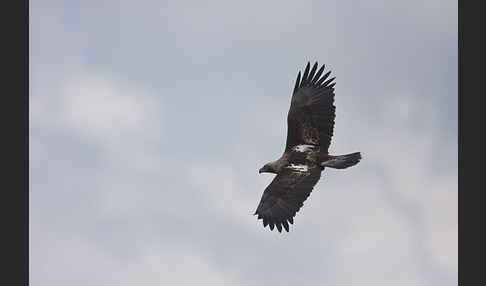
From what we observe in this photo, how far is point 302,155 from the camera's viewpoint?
16.1 m

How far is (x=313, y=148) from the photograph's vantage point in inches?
633

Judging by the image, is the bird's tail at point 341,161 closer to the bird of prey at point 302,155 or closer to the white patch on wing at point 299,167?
the bird of prey at point 302,155

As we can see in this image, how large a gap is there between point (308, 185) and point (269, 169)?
46.6 inches

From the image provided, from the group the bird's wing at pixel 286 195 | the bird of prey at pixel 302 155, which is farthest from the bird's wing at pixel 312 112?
the bird's wing at pixel 286 195

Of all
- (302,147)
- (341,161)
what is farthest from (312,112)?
(341,161)

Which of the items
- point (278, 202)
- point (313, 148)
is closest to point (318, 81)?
point (313, 148)

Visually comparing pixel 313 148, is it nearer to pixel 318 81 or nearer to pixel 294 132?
pixel 294 132

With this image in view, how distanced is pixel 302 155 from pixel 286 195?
3.17 feet

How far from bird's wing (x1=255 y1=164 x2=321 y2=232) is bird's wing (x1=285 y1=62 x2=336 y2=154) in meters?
0.61

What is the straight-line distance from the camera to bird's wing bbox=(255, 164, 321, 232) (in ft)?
Answer: 50.9

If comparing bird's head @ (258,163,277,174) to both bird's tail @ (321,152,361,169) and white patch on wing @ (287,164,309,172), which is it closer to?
white patch on wing @ (287,164,309,172)

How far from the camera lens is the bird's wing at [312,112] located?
53.2ft

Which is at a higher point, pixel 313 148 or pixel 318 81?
pixel 318 81

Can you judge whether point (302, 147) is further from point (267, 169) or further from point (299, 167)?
point (267, 169)
